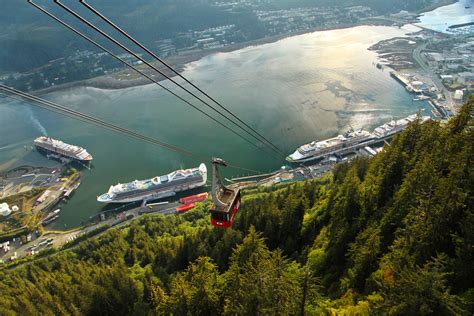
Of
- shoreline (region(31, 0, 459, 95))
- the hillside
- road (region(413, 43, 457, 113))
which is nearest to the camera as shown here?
the hillside

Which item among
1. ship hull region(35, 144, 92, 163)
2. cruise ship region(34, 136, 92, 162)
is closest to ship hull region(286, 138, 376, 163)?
cruise ship region(34, 136, 92, 162)

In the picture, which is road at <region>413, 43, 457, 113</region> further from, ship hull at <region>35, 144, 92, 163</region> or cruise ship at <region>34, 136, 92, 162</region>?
ship hull at <region>35, 144, 92, 163</region>

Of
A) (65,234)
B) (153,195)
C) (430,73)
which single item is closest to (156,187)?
(153,195)

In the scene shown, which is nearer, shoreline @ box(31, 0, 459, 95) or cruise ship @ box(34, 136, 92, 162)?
cruise ship @ box(34, 136, 92, 162)

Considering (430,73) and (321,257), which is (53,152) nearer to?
(321,257)

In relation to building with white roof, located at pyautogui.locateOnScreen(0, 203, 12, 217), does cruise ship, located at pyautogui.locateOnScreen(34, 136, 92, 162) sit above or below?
above

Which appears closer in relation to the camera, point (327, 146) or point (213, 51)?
point (327, 146)

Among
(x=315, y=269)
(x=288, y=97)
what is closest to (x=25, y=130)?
(x=288, y=97)
